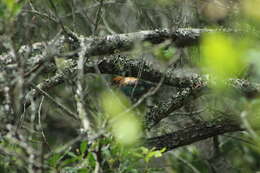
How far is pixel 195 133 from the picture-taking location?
3633mm

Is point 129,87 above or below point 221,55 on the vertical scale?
below

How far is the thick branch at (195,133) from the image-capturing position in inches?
141

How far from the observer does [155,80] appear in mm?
3805

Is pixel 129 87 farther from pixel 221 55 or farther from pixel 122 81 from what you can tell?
pixel 221 55

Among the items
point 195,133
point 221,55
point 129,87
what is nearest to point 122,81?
point 129,87

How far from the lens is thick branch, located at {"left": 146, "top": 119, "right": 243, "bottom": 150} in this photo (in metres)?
3.58

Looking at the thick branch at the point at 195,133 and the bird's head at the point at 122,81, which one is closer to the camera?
the thick branch at the point at 195,133

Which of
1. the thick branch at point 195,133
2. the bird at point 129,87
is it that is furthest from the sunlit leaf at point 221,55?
the bird at point 129,87

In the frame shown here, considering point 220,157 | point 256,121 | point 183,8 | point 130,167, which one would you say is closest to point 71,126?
point 220,157

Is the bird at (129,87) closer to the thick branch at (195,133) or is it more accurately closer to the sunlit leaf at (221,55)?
the thick branch at (195,133)

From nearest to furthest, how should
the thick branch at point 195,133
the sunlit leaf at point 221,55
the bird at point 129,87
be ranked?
1. the sunlit leaf at point 221,55
2. the thick branch at point 195,133
3. the bird at point 129,87

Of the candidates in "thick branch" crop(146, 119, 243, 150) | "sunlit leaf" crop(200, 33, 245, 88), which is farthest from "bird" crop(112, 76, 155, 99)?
"sunlit leaf" crop(200, 33, 245, 88)

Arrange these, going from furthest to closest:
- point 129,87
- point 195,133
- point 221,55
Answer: point 129,87, point 195,133, point 221,55

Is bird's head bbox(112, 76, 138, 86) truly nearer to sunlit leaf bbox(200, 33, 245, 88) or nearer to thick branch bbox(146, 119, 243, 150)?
thick branch bbox(146, 119, 243, 150)
